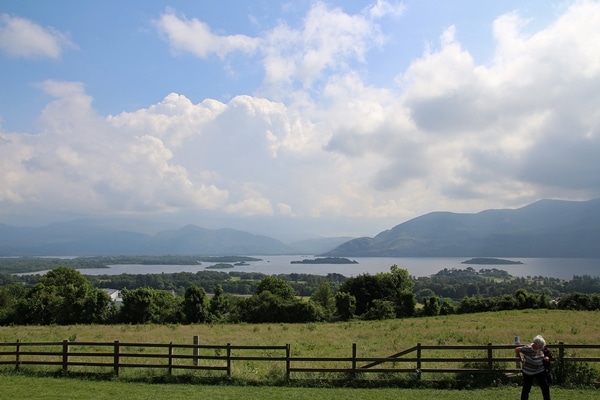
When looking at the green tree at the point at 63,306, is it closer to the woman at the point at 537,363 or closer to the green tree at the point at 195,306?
the green tree at the point at 195,306

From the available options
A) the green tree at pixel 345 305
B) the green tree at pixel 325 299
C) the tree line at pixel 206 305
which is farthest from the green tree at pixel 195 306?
the green tree at pixel 345 305

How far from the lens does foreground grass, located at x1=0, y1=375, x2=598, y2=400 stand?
12523 millimetres

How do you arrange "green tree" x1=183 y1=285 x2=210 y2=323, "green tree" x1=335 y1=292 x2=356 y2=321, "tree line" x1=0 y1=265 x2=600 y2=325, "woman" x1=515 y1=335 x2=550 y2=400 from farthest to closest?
1. "green tree" x1=335 y1=292 x2=356 y2=321
2. "green tree" x1=183 y1=285 x2=210 y2=323
3. "tree line" x1=0 y1=265 x2=600 y2=325
4. "woman" x1=515 y1=335 x2=550 y2=400

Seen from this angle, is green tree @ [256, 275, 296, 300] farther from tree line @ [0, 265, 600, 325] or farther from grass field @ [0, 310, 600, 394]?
grass field @ [0, 310, 600, 394]

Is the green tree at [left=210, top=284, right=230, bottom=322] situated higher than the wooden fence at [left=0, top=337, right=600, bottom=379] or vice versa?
the wooden fence at [left=0, top=337, right=600, bottom=379]

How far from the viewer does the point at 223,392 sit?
524 inches

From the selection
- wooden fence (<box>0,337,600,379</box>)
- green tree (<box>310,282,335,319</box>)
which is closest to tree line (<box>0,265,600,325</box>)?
green tree (<box>310,282,335,319</box>)

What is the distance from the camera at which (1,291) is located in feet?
Answer: 231

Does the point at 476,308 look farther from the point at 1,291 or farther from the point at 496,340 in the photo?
Result: the point at 1,291

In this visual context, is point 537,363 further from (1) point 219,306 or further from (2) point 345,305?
(2) point 345,305

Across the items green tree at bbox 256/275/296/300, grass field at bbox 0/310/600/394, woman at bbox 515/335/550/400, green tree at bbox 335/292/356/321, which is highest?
woman at bbox 515/335/550/400

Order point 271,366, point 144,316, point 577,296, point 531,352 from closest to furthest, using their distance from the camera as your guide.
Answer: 1. point 531,352
2. point 271,366
3. point 144,316
4. point 577,296

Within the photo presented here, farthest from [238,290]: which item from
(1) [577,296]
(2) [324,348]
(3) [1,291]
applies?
(2) [324,348]

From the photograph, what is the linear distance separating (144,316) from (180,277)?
4336 inches
